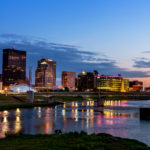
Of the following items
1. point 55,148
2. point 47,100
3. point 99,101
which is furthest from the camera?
point 47,100

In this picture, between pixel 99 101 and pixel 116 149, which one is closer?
pixel 116 149

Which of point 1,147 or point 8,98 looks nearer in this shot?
point 1,147

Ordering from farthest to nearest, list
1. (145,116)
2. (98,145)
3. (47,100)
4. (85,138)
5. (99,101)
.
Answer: (47,100)
(99,101)
(145,116)
(85,138)
(98,145)

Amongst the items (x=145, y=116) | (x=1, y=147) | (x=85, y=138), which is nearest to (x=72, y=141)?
(x=85, y=138)

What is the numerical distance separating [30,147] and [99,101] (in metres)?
125

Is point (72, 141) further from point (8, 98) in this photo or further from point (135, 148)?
point (8, 98)

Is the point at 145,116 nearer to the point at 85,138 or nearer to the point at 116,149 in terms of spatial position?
the point at 85,138

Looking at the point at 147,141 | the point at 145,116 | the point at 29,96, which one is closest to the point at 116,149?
the point at 147,141

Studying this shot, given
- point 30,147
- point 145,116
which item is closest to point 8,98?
point 145,116

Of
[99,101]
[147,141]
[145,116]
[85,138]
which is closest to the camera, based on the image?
[85,138]

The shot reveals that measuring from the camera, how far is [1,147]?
25.7 metres

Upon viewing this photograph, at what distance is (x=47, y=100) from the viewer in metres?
173

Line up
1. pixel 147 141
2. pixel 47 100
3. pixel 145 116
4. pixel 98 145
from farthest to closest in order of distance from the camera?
1. pixel 47 100
2. pixel 145 116
3. pixel 147 141
4. pixel 98 145

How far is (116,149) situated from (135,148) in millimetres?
3761
